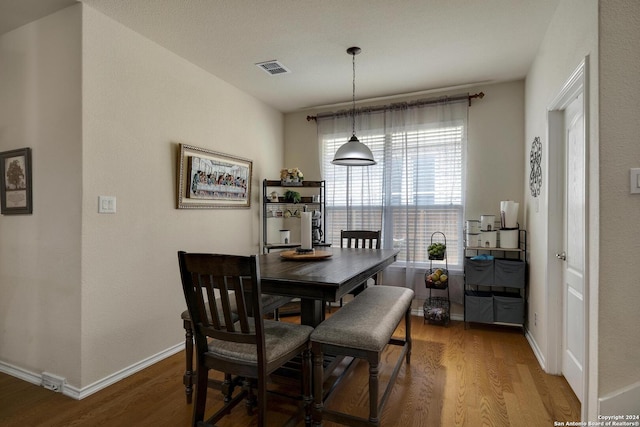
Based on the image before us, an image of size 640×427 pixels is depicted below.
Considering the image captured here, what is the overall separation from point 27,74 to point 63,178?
86cm

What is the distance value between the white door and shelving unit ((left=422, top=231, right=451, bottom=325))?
1.20 metres

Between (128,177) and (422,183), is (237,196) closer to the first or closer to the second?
(128,177)

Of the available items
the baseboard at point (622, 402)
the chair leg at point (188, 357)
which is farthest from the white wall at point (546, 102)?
the chair leg at point (188, 357)

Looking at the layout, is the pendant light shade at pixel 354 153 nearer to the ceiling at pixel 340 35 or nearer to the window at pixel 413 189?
the ceiling at pixel 340 35

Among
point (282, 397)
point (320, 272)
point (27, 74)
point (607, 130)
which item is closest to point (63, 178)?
point (27, 74)

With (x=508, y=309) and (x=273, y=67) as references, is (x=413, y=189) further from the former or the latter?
(x=273, y=67)

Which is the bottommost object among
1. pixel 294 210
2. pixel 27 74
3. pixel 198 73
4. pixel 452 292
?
pixel 452 292

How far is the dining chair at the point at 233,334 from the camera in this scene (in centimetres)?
150

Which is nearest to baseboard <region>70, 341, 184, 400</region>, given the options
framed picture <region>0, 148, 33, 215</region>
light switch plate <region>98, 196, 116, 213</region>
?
light switch plate <region>98, 196, 116, 213</region>

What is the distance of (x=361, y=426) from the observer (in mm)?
1689

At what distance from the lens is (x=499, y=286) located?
3.28 m

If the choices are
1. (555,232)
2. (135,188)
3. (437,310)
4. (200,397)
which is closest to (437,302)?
(437,310)

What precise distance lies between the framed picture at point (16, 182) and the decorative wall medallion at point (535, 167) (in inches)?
153

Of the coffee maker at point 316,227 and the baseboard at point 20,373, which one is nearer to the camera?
the baseboard at point 20,373
